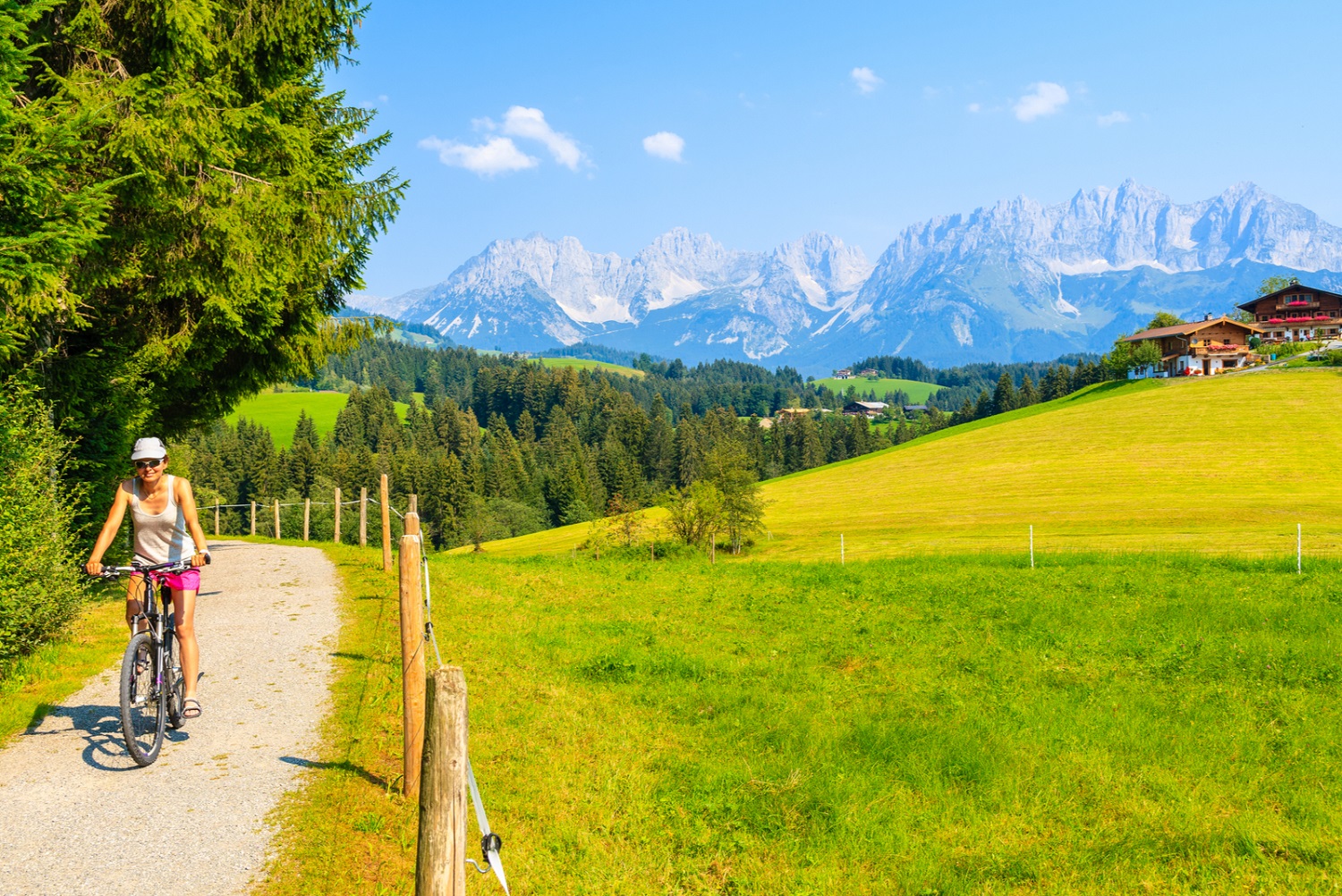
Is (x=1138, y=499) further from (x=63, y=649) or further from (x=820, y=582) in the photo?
(x=63, y=649)

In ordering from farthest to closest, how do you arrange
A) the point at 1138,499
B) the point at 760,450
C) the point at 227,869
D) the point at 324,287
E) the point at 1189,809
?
the point at 760,450 → the point at 1138,499 → the point at 324,287 → the point at 1189,809 → the point at 227,869

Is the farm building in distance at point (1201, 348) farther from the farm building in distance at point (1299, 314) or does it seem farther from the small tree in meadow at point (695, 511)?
the small tree in meadow at point (695, 511)

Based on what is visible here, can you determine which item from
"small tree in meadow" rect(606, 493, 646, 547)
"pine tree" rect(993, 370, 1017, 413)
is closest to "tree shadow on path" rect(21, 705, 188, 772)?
"small tree in meadow" rect(606, 493, 646, 547)

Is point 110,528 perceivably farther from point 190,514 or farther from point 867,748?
point 867,748

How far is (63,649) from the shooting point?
11805 mm

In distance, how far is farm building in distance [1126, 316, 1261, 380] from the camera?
115719mm

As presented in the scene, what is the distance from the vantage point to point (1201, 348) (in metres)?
117

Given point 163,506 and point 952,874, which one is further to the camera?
point 163,506

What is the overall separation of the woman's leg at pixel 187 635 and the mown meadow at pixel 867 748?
1588mm

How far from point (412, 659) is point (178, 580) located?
3.00 meters

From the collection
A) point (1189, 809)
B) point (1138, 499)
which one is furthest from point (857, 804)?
point (1138, 499)

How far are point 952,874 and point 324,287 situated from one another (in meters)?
18.5

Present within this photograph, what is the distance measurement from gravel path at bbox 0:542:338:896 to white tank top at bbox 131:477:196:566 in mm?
2036

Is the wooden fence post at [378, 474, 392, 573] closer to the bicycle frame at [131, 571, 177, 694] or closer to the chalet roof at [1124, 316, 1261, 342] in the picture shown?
the bicycle frame at [131, 571, 177, 694]
